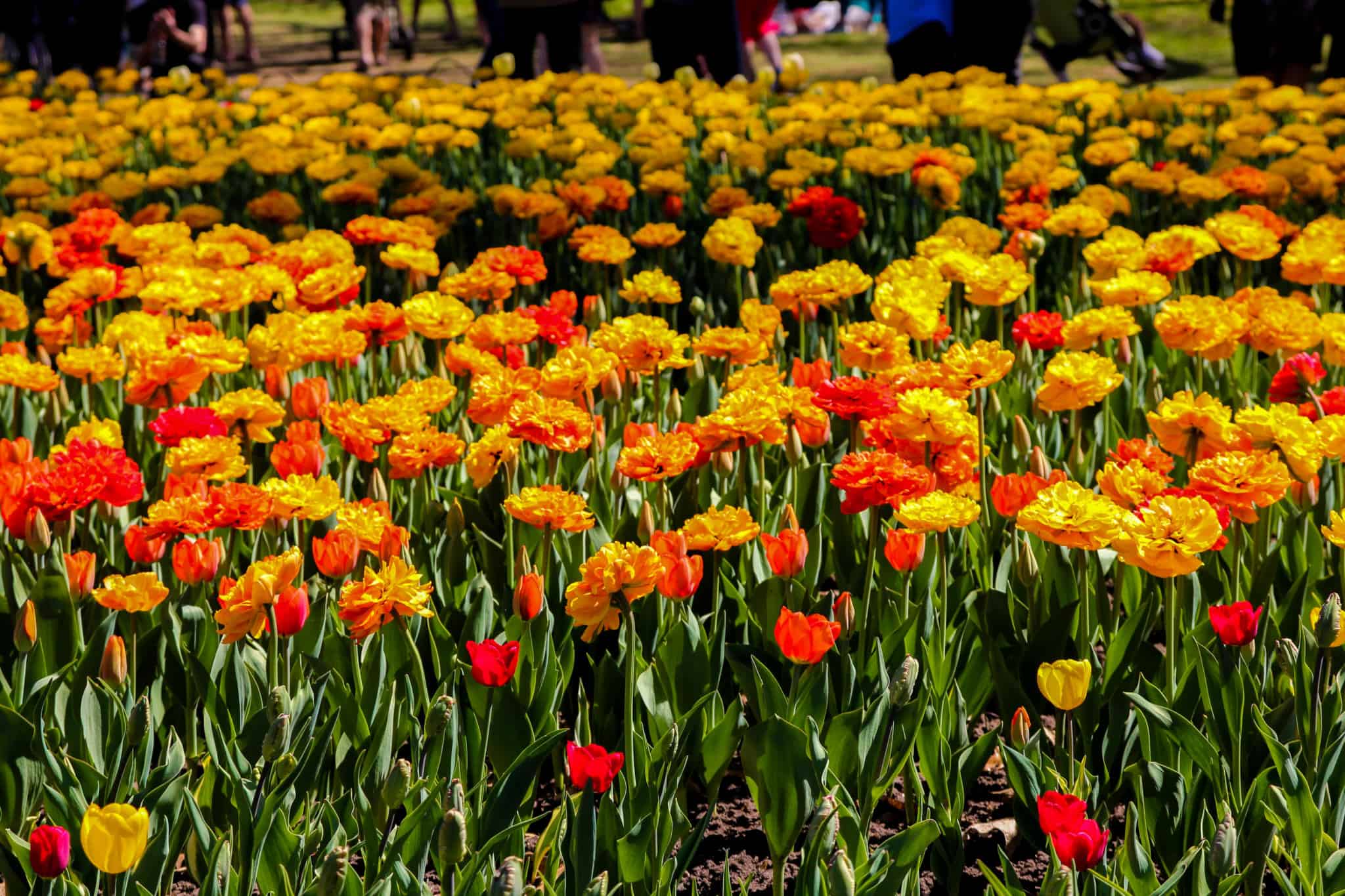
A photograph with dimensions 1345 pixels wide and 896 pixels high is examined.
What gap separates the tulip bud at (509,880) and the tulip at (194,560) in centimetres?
84

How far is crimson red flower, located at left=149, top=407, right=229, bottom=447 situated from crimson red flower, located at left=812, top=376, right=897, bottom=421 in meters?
0.91

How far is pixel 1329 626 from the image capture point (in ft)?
5.51

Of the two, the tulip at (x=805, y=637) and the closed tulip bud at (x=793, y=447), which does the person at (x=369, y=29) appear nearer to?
the closed tulip bud at (x=793, y=447)

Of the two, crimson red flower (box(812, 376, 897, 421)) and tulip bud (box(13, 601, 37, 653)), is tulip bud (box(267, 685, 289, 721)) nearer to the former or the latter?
tulip bud (box(13, 601, 37, 653))

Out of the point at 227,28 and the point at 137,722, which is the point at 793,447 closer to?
the point at 137,722

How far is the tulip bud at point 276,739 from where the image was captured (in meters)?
1.53

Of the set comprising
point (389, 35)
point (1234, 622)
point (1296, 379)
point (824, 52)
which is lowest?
point (1234, 622)

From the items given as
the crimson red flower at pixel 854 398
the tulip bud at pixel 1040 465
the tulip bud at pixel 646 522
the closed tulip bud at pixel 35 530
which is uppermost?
the crimson red flower at pixel 854 398

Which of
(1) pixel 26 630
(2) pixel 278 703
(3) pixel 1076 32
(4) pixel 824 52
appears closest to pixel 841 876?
(2) pixel 278 703

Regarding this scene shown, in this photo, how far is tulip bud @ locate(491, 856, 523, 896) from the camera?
1.29m

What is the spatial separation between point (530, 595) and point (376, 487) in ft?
1.69

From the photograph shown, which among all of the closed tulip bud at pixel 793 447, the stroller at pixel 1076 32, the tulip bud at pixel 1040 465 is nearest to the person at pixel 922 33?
the stroller at pixel 1076 32

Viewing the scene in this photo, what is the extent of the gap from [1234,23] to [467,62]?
415 inches

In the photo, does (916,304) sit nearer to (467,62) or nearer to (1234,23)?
(1234,23)
